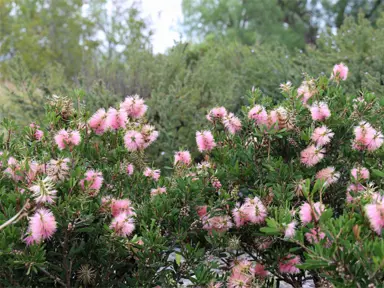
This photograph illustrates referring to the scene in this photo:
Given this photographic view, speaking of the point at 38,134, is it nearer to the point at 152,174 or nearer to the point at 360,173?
the point at 152,174

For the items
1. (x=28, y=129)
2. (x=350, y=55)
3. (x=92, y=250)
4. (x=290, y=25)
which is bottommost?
(x=92, y=250)

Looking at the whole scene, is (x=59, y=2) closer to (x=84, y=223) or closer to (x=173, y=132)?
(x=173, y=132)

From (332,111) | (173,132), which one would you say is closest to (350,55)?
(173,132)

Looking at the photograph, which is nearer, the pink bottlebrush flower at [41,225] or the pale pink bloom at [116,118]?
the pink bottlebrush flower at [41,225]

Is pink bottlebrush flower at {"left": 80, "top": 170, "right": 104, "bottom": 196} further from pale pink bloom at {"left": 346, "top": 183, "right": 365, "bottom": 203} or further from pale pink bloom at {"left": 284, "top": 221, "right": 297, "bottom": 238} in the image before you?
pale pink bloom at {"left": 346, "top": 183, "right": 365, "bottom": 203}

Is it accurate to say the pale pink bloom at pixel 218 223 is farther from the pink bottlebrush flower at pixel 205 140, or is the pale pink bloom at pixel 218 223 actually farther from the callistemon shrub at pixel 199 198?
the pink bottlebrush flower at pixel 205 140

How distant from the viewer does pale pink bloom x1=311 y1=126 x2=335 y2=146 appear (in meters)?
2.06

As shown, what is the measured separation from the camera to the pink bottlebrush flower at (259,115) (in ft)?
7.20

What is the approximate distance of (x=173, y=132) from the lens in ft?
17.3

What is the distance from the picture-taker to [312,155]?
2.10 m

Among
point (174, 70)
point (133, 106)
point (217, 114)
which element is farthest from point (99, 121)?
point (174, 70)

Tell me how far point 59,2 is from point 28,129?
18489 millimetres

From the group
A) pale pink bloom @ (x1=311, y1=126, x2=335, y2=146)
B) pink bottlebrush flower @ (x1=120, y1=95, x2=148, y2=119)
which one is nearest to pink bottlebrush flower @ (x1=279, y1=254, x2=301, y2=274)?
pale pink bloom @ (x1=311, y1=126, x2=335, y2=146)

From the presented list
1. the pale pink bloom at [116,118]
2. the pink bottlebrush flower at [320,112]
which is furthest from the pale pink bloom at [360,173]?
the pale pink bloom at [116,118]
